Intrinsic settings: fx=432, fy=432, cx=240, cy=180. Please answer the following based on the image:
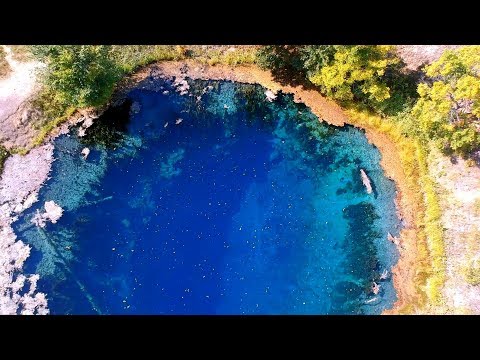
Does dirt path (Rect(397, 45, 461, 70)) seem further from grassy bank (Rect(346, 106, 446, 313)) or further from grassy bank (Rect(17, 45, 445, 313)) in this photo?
grassy bank (Rect(346, 106, 446, 313))

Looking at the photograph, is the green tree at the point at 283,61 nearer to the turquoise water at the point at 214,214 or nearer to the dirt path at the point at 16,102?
the turquoise water at the point at 214,214

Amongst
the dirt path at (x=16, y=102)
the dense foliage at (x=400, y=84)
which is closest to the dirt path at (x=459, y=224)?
the dense foliage at (x=400, y=84)

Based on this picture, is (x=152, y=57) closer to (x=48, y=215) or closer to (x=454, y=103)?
(x=48, y=215)

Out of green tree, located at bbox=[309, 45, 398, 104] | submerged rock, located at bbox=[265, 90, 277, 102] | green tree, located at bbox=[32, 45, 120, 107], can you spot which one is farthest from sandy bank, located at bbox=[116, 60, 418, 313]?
green tree, located at bbox=[32, 45, 120, 107]

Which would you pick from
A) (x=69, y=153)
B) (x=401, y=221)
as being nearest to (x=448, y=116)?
(x=401, y=221)

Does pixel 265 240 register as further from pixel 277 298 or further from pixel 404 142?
pixel 404 142

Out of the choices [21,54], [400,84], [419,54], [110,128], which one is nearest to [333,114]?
[400,84]
